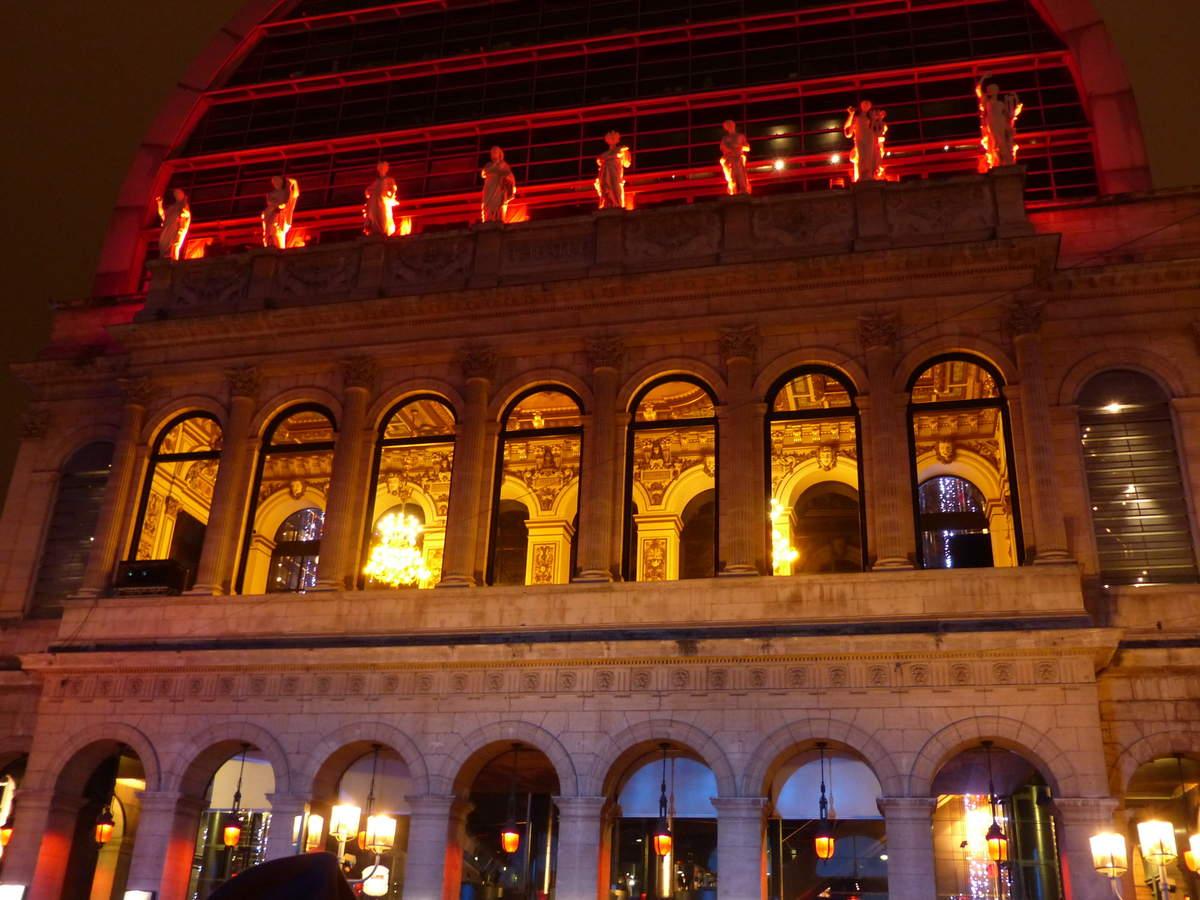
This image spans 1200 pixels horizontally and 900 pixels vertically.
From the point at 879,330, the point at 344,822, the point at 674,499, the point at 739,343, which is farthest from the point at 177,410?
the point at 879,330

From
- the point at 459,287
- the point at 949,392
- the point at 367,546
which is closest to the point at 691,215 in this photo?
the point at 459,287

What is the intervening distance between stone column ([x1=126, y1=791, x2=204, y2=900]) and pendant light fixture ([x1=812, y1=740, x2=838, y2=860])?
12.9 m

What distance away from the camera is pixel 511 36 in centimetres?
3619

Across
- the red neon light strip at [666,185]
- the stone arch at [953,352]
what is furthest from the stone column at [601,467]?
the red neon light strip at [666,185]

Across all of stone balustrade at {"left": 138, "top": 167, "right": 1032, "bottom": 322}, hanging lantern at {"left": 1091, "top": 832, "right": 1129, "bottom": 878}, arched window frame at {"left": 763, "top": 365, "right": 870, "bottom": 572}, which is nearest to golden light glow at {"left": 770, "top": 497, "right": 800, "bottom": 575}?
arched window frame at {"left": 763, "top": 365, "right": 870, "bottom": 572}

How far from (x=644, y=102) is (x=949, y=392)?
11.9m

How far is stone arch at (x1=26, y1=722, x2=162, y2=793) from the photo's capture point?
25547 mm

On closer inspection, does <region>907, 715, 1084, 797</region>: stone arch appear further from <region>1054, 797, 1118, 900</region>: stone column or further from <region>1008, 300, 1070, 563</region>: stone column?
<region>1008, 300, 1070, 563</region>: stone column

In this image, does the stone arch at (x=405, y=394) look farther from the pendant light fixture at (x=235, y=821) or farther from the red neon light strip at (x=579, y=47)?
the red neon light strip at (x=579, y=47)

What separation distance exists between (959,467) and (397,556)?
48.9ft

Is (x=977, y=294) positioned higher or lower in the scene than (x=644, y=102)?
lower

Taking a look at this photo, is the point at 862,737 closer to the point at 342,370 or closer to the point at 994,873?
the point at 994,873

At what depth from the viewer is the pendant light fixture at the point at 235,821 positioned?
25125 millimetres

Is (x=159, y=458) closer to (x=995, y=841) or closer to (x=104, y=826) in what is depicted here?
(x=104, y=826)
